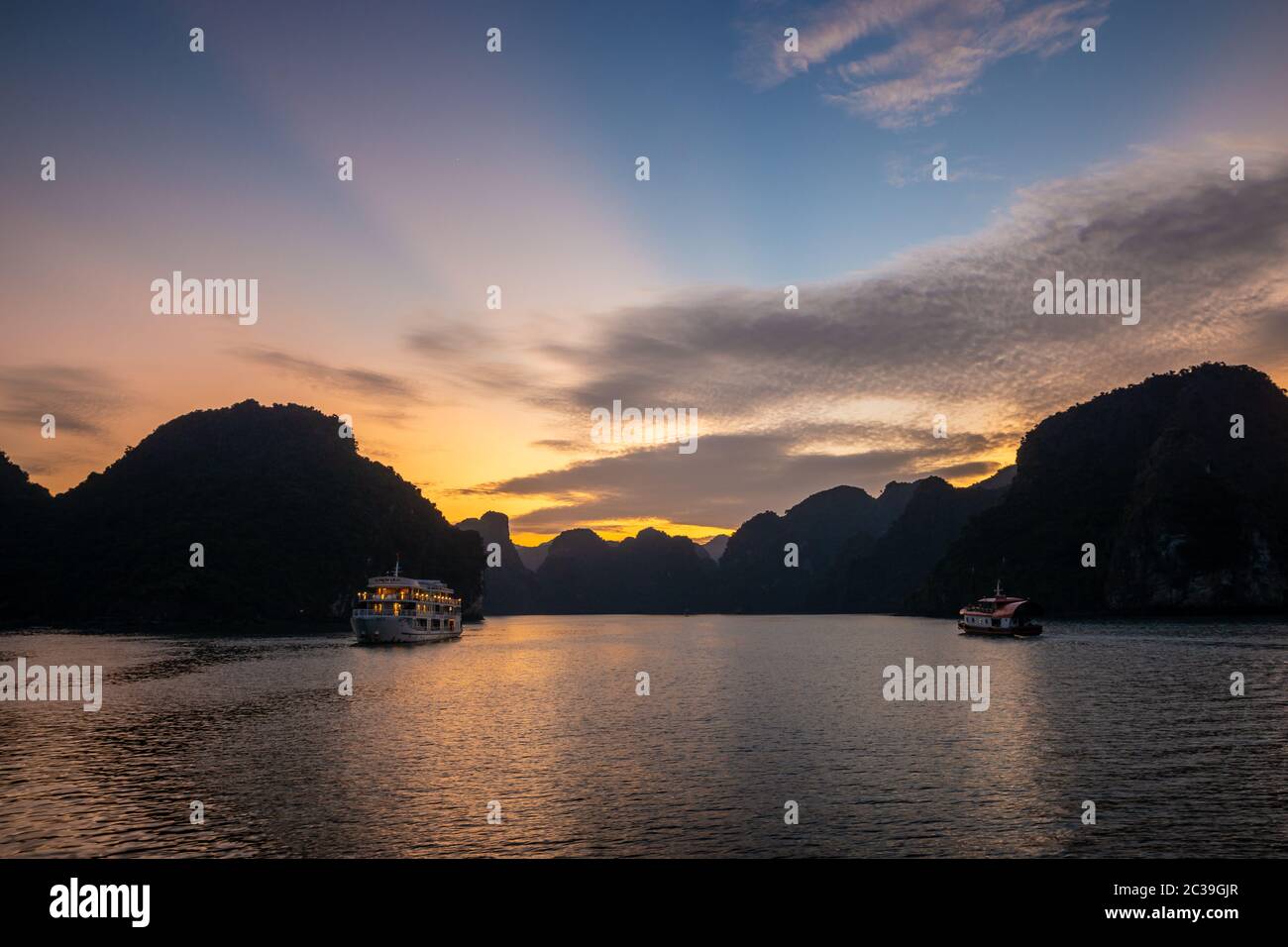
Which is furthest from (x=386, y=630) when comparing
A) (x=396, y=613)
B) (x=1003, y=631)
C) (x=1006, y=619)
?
(x=1003, y=631)

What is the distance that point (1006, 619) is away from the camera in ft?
568

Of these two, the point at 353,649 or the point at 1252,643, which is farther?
the point at 353,649

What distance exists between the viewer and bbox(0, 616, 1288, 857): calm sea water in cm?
2688

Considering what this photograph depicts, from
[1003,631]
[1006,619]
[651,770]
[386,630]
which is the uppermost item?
[651,770]

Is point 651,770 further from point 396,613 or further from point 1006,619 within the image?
point 1006,619

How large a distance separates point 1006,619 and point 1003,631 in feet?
11.5

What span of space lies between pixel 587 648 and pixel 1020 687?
99.8 m

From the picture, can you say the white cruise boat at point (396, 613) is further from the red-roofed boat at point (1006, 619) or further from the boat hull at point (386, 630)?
the red-roofed boat at point (1006, 619)

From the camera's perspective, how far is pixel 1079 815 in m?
29.7

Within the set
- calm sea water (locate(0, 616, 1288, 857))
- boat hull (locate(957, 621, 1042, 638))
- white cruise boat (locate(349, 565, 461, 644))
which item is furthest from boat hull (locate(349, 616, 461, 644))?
boat hull (locate(957, 621, 1042, 638))

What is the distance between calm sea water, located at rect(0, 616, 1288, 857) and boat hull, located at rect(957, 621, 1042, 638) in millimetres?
89209

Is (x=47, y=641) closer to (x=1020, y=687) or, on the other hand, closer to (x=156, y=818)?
(x=156, y=818)

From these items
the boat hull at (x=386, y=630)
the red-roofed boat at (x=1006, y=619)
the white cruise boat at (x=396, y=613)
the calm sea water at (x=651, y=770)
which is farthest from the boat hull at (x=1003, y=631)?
the boat hull at (x=386, y=630)
